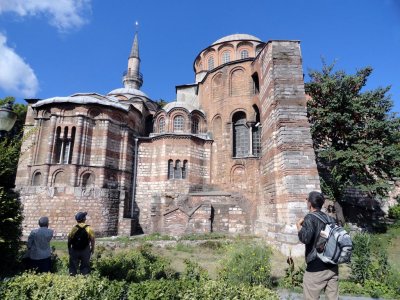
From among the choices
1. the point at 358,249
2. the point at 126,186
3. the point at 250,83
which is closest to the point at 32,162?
the point at 126,186

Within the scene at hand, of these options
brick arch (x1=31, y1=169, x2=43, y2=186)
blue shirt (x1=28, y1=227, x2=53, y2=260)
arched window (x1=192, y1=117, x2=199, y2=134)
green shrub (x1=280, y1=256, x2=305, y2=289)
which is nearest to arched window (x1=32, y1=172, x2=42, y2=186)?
brick arch (x1=31, y1=169, x2=43, y2=186)

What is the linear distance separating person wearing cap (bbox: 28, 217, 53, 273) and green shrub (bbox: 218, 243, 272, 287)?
12.9 feet

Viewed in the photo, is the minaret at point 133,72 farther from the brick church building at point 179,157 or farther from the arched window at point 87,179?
the arched window at point 87,179

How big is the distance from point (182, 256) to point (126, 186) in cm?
869

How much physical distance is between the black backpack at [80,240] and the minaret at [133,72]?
2821 centimetres

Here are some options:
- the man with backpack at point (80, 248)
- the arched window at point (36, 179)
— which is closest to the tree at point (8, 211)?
the man with backpack at point (80, 248)

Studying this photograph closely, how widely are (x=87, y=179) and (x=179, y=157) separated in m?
6.30

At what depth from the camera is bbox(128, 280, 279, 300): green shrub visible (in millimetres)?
3861

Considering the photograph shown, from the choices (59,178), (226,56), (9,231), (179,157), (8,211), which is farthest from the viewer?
(226,56)

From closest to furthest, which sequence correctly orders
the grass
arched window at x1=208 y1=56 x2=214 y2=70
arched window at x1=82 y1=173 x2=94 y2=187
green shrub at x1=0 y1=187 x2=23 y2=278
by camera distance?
green shrub at x1=0 y1=187 x2=23 y2=278 → the grass → arched window at x1=82 y1=173 x2=94 y2=187 → arched window at x1=208 y1=56 x2=214 y2=70

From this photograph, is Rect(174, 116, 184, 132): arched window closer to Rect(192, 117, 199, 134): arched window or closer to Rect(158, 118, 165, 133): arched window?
Rect(192, 117, 199, 134): arched window

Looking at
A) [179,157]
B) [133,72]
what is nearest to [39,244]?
[179,157]

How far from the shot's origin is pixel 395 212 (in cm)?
2072

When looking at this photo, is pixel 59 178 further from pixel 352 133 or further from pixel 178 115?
pixel 352 133
